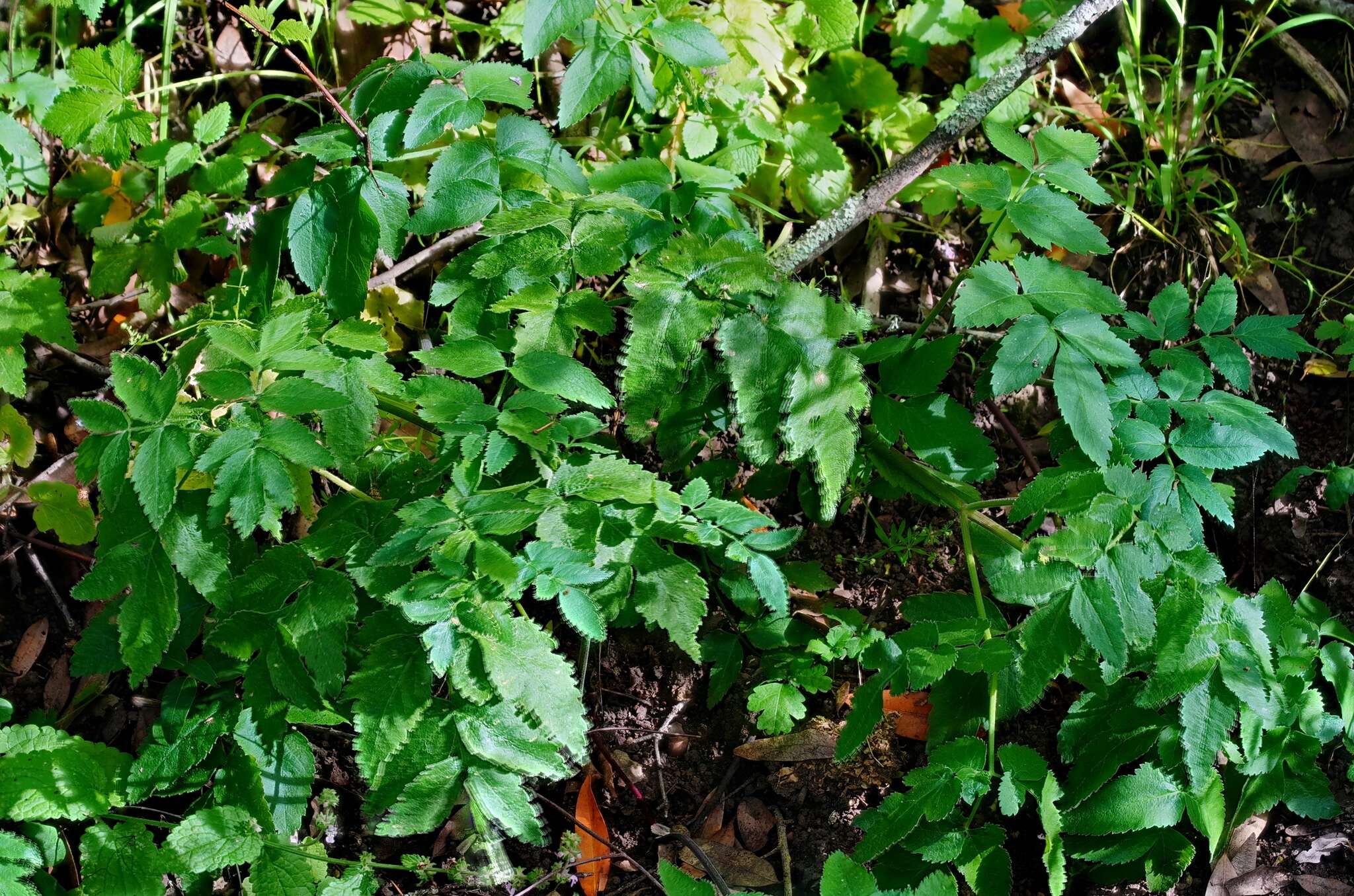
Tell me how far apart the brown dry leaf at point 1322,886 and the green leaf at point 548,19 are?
101 inches

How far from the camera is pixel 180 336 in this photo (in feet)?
8.79

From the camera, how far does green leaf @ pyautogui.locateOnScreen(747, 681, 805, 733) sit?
92.6 inches

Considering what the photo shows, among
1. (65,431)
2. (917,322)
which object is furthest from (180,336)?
(917,322)

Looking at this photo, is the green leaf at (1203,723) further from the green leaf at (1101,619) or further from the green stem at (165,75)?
the green stem at (165,75)

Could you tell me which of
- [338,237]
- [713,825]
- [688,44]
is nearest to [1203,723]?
[713,825]

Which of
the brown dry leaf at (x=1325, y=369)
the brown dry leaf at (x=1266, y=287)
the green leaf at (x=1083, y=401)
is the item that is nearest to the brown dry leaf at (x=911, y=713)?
the green leaf at (x=1083, y=401)

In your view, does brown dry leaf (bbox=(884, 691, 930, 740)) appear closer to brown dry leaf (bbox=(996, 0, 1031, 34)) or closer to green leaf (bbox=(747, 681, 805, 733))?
green leaf (bbox=(747, 681, 805, 733))

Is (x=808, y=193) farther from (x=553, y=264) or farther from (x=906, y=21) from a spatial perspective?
(x=553, y=264)

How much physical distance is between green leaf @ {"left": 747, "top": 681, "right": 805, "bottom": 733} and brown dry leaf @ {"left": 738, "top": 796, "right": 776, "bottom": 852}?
0.29m

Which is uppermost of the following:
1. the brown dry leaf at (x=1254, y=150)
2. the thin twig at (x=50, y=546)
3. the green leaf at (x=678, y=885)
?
the brown dry leaf at (x=1254, y=150)

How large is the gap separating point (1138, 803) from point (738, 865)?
918 mm

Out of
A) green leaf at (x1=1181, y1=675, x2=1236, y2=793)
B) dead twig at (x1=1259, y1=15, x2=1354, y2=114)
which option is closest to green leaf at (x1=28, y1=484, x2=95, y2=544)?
green leaf at (x1=1181, y1=675, x2=1236, y2=793)

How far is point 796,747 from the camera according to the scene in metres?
2.56

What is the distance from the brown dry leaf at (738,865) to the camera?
8.07ft
